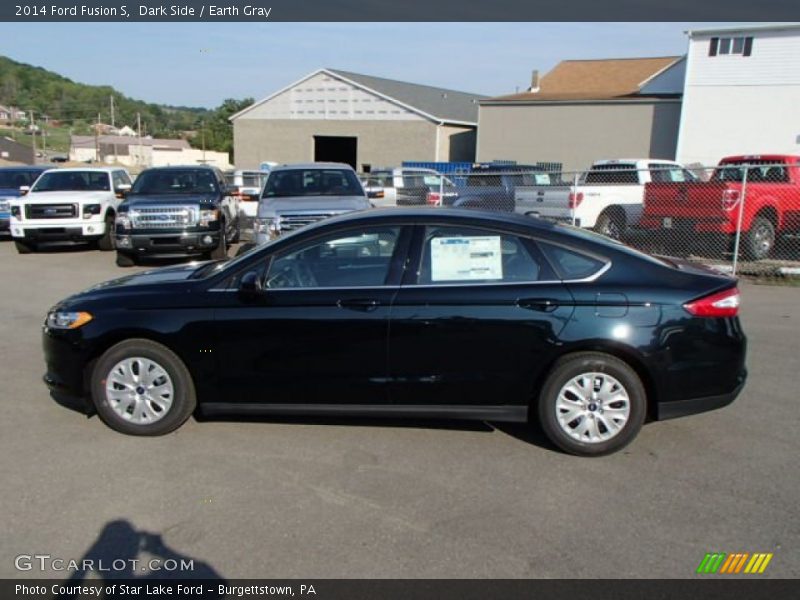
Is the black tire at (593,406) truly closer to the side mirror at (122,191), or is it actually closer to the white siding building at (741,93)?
the side mirror at (122,191)

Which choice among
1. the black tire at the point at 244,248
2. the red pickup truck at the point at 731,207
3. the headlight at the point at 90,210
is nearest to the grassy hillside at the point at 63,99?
the headlight at the point at 90,210

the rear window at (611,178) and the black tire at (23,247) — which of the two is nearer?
the rear window at (611,178)

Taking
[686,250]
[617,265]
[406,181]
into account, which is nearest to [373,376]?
[617,265]

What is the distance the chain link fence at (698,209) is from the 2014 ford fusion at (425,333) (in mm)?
7359

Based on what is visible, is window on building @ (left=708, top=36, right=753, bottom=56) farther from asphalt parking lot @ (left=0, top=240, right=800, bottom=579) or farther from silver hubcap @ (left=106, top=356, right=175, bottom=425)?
silver hubcap @ (left=106, top=356, right=175, bottom=425)

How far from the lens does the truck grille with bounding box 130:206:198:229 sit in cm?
1125

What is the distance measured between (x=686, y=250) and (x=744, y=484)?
8.97m

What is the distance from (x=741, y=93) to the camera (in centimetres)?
2914

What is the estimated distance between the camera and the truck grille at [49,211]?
1320cm

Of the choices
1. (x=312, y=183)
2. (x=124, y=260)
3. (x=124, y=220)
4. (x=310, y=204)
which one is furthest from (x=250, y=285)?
(x=124, y=260)

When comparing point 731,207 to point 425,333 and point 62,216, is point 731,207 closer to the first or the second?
point 425,333

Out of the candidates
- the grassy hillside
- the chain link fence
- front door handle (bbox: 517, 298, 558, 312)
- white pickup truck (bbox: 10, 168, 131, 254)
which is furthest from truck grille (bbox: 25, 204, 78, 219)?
the grassy hillside

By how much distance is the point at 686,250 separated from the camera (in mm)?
12039

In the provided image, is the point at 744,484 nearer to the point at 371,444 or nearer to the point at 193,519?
the point at 371,444
